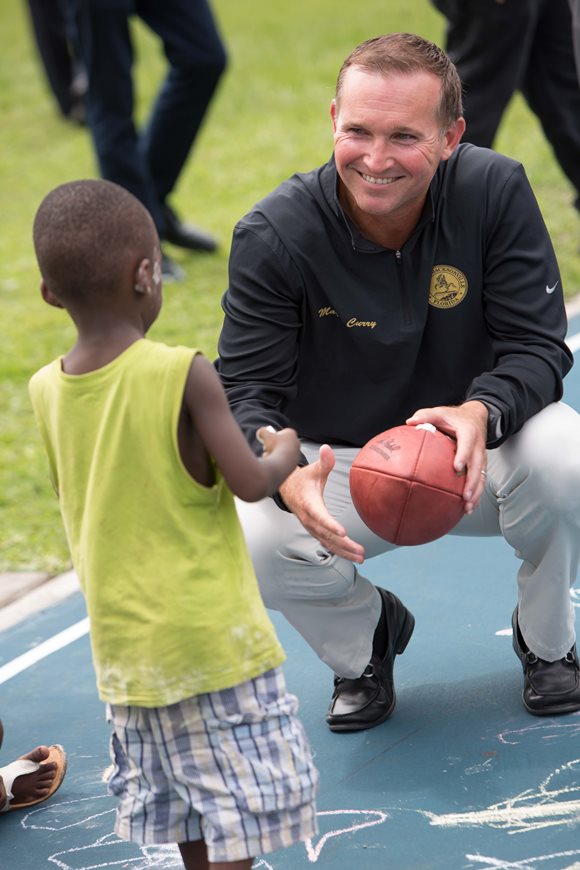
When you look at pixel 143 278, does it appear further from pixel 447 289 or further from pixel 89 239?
pixel 447 289

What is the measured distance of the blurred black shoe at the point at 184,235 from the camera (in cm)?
746

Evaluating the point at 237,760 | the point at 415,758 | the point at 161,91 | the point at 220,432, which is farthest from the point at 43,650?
the point at 161,91

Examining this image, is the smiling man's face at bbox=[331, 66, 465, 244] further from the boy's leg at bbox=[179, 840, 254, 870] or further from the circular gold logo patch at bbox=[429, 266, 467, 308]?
the boy's leg at bbox=[179, 840, 254, 870]

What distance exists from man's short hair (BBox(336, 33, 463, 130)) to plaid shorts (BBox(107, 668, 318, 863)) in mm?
1423

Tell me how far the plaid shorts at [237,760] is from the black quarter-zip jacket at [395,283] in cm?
97

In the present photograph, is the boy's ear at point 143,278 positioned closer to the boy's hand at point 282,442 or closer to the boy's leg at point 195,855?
the boy's hand at point 282,442

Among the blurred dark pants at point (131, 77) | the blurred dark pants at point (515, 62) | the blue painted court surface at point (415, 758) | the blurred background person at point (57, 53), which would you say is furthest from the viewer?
the blurred background person at point (57, 53)

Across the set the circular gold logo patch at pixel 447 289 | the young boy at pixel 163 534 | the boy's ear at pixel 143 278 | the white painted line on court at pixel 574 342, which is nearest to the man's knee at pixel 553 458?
the circular gold logo patch at pixel 447 289

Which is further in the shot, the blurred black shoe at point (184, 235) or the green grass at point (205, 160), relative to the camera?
the blurred black shoe at point (184, 235)

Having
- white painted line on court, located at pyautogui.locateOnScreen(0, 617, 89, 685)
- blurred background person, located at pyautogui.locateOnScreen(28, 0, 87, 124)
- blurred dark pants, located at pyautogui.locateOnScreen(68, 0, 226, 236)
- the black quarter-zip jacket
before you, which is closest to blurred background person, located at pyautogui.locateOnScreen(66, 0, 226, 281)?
blurred dark pants, located at pyautogui.locateOnScreen(68, 0, 226, 236)

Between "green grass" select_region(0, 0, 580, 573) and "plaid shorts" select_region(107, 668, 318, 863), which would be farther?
"green grass" select_region(0, 0, 580, 573)

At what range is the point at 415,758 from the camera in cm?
328

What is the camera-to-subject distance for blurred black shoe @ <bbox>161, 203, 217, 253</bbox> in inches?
294

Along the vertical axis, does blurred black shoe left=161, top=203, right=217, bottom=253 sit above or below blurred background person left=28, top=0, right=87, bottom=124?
below
